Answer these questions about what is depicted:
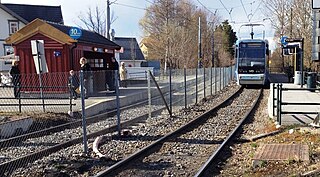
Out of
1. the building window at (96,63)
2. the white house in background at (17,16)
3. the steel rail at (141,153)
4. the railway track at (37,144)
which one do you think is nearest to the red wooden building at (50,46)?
the building window at (96,63)

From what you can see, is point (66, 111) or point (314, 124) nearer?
point (314, 124)

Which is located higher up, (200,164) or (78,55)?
(78,55)

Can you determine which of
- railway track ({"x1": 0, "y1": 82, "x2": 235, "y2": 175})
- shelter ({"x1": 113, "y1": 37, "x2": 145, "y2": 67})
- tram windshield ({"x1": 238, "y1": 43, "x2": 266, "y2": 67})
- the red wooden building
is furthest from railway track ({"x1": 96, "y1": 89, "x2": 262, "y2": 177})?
shelter ({"x1": 113, "y1": 37, "x2": 145, "y2": 67})

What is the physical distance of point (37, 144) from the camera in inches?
432

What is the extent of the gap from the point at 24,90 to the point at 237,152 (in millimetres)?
11039

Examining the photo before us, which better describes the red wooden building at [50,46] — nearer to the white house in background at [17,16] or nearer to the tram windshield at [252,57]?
the tram windshield at [252,57]

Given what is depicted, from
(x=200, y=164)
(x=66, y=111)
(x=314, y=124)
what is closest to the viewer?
(x=200, y=164)

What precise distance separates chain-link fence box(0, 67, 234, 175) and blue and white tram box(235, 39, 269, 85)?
31.2 ft

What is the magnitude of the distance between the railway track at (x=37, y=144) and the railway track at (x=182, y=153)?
2026 millimetres

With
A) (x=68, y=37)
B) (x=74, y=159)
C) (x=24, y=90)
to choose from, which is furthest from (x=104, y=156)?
(x=68, y=37)

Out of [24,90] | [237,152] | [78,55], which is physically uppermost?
[78,55]

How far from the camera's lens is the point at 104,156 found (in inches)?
363

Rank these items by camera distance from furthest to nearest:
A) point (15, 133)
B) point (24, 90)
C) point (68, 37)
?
point (68, 37) < point (24, 90) < point (15, 133)

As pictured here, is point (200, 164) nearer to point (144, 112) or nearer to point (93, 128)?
point (93, 128)
